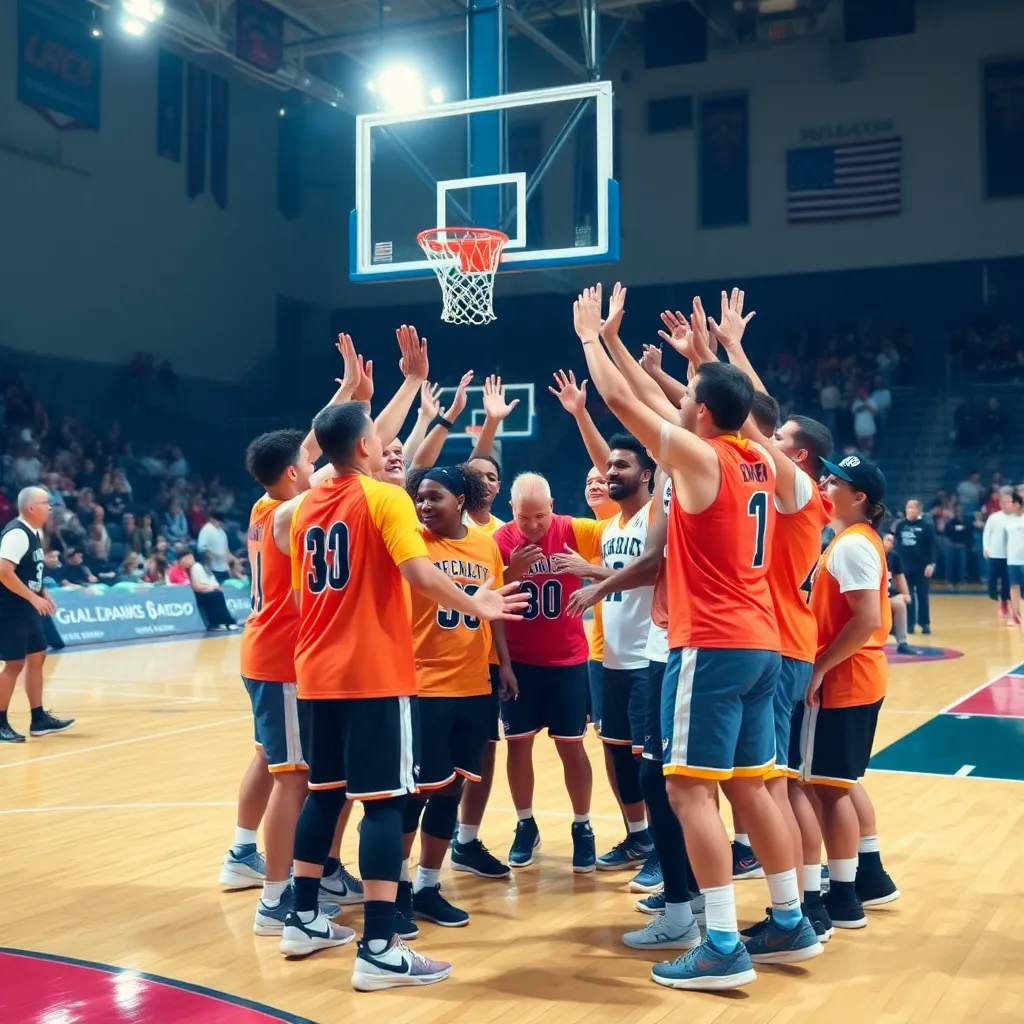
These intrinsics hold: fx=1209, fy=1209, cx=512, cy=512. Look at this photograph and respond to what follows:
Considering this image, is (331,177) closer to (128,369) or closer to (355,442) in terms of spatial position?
(128,369)

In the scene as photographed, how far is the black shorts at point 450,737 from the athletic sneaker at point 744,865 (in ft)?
4.27

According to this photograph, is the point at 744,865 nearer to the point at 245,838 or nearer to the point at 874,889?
the point at 874,889

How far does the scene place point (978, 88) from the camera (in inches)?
899

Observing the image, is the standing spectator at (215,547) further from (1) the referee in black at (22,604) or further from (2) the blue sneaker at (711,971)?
(2) the blue sneaker at (711,971)

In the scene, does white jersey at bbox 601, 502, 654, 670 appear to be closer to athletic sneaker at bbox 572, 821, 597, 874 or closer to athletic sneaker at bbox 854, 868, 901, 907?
athletic sneaker at bbox 572, 821, 597, 874

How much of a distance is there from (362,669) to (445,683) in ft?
2.36

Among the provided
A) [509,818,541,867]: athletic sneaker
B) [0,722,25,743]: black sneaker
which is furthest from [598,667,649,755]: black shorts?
[0,722,25,743]: black sneaker

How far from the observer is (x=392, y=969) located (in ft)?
13.1

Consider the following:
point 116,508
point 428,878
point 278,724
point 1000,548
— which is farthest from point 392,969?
point 116,508

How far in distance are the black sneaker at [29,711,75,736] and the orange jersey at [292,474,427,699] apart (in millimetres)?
5620

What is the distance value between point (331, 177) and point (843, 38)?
36.4ft

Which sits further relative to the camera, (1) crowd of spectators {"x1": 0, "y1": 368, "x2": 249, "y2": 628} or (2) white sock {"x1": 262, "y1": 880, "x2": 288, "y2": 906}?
(1) crowd of spectators {"x1": 0, "y1": 368, "x2": 249, "y2": 628}

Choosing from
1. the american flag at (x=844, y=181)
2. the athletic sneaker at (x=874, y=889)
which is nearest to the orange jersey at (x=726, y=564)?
the athletic sneaker at (x=874, y=889)

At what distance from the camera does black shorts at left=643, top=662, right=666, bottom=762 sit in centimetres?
454
